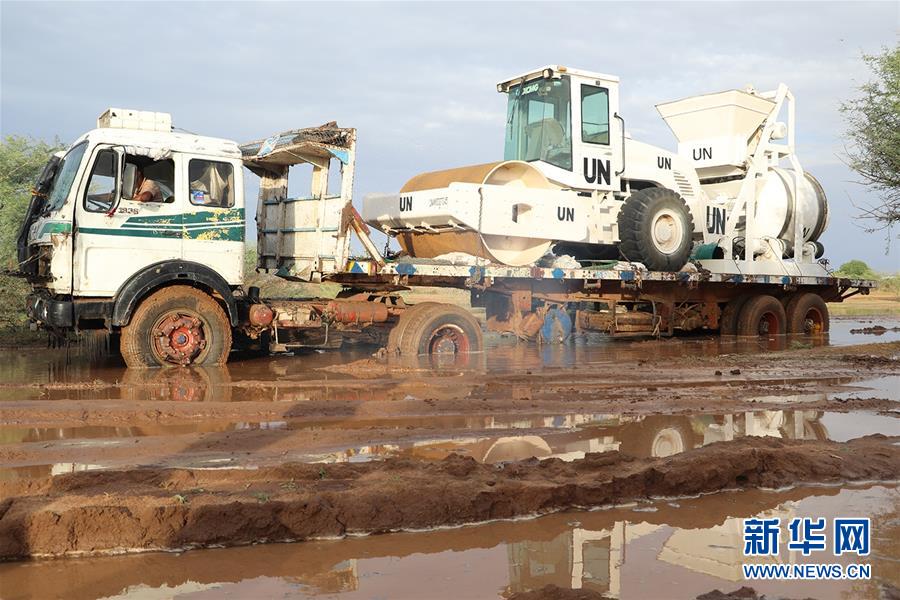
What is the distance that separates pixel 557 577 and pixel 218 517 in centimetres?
177

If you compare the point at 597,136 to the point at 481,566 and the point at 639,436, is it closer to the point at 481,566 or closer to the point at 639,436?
the point at 639,436

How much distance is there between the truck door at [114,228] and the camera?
11.0 meters

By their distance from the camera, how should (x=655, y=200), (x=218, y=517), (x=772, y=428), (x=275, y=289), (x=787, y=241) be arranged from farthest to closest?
1. (x=787, y=241)
2. (x=275, y=289)
3. (x=655, y=200)
4. (x=772, y=428)
5. (x=218, y=517)

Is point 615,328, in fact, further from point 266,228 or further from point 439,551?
point 439,551

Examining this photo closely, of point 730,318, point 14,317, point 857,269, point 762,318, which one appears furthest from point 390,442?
point 857,269

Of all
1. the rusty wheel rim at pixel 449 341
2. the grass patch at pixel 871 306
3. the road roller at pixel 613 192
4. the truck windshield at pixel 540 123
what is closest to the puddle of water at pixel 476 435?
the rusty wheel rim at pixel 449 341

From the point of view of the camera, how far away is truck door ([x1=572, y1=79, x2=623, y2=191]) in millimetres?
14852

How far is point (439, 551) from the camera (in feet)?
15.3

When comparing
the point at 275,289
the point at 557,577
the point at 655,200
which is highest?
the point at 655,200

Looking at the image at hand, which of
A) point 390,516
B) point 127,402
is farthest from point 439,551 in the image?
point 127,402

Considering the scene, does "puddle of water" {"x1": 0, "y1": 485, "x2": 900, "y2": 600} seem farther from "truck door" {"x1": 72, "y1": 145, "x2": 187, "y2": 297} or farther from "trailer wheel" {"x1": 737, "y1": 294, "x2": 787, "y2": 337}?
"trailer wheel" {"x1": 737, "y1": 294, "x2": 787, "y2": 337}

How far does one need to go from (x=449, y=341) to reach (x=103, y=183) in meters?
5.04

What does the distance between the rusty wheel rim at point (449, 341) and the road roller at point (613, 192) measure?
1.18 m

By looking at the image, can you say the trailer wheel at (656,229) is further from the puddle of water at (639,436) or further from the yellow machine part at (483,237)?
the puddle of water at (639,436)
